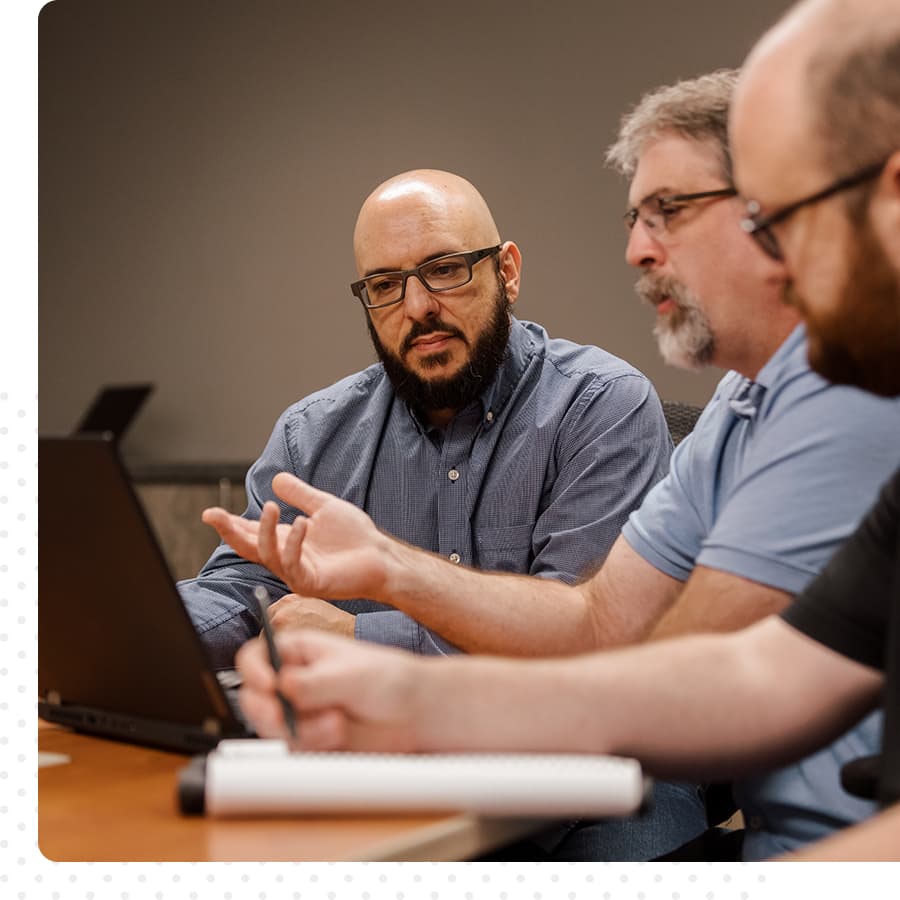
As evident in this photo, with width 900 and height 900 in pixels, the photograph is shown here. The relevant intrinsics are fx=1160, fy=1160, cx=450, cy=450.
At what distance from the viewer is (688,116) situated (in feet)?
4.34

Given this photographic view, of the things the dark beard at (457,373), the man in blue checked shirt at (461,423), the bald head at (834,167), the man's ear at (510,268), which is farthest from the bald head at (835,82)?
the man's ear at (510,268)

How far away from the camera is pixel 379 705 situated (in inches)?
29.6

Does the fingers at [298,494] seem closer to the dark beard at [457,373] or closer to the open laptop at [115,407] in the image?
the dark beard at [457,373]

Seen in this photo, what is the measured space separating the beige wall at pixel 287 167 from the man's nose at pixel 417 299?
364 mm

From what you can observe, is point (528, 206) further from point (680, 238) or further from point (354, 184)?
point (680, 238)

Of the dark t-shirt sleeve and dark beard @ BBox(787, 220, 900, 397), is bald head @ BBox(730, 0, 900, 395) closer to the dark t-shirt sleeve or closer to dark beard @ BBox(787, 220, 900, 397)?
dark beard @ BBox(787, 220, 900, 397)

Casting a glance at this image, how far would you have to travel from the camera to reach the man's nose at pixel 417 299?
1849 millimetres

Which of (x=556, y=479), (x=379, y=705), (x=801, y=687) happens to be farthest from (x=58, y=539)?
(x=556, y=479)

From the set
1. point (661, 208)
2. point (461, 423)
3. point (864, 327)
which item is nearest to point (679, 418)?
point (461, 423)

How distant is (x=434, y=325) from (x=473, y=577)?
1.94ft

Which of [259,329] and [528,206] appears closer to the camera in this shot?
[528,206]

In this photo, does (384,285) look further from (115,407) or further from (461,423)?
(115,407)

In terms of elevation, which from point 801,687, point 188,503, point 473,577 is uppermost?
point 801,687

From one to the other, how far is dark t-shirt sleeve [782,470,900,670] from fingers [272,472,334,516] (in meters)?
0.56
